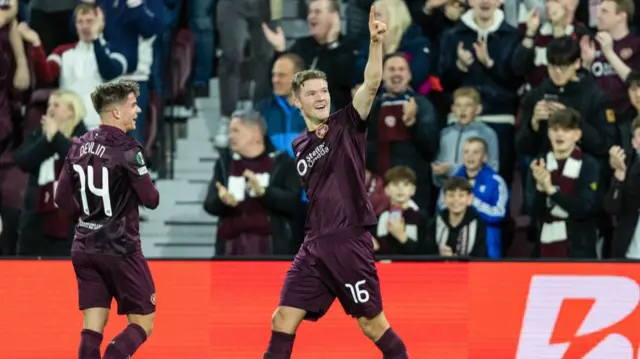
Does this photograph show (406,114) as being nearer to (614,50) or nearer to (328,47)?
(328,47)

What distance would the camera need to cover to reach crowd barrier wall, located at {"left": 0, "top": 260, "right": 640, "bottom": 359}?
7.94 metres

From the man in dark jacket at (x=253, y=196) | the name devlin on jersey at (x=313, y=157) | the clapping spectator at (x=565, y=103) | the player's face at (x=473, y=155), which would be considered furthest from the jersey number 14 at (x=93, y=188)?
the clapping spectator at (x=565, y=103)

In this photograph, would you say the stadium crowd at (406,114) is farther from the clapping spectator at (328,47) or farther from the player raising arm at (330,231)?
the player raising arm at (330,231)

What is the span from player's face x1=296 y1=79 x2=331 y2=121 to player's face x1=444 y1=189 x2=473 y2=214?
2929 mm

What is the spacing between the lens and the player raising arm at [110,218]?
686 cm

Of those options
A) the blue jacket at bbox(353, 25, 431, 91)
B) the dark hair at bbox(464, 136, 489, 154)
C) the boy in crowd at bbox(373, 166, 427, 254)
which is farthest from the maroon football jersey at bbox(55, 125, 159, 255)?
the blue jacket at bbox(353, 25, 431, 91)

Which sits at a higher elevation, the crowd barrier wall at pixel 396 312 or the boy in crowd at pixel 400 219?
the boy in crowd at pixel 400 219

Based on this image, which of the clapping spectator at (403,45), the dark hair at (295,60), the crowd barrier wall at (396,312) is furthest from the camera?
the clapping spectator at (403,45)

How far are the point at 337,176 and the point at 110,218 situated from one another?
1250mm

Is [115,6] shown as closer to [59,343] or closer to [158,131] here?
[158,131]

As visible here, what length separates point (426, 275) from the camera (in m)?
8.06

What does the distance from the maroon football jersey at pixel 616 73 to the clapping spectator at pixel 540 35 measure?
27 centimetres

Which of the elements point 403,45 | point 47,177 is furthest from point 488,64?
point 47,177

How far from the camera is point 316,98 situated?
22.2ft
